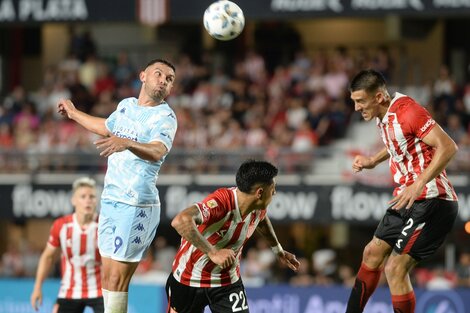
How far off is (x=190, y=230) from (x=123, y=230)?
1163mm

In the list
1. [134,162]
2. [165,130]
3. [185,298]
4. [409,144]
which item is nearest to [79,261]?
[134,162]

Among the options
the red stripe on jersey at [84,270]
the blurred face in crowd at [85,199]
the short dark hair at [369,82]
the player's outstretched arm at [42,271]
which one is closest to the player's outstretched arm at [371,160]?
the short dark hair at [369,82]

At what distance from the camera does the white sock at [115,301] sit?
855 cm

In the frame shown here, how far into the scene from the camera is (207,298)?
8.33m

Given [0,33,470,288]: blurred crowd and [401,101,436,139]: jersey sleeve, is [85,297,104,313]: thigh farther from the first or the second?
[0,33,470,288]: blurred crowd

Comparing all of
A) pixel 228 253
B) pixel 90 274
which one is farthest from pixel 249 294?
pixel 228 253

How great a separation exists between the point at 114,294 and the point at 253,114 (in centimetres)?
1031

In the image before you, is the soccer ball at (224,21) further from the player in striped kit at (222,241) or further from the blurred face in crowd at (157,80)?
the player in striped kit at (222,241)

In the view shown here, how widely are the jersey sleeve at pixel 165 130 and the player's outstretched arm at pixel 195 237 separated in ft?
2.54

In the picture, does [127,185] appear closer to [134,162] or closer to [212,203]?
[134,162]

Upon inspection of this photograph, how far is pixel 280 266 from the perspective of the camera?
18.0m

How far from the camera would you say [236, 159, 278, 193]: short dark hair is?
7.90 meters

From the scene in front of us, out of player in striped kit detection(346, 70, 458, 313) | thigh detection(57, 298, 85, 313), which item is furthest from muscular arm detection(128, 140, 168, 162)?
thigh detection(57, 298, 85, 313)

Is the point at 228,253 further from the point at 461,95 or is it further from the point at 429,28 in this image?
the point at 429,28
